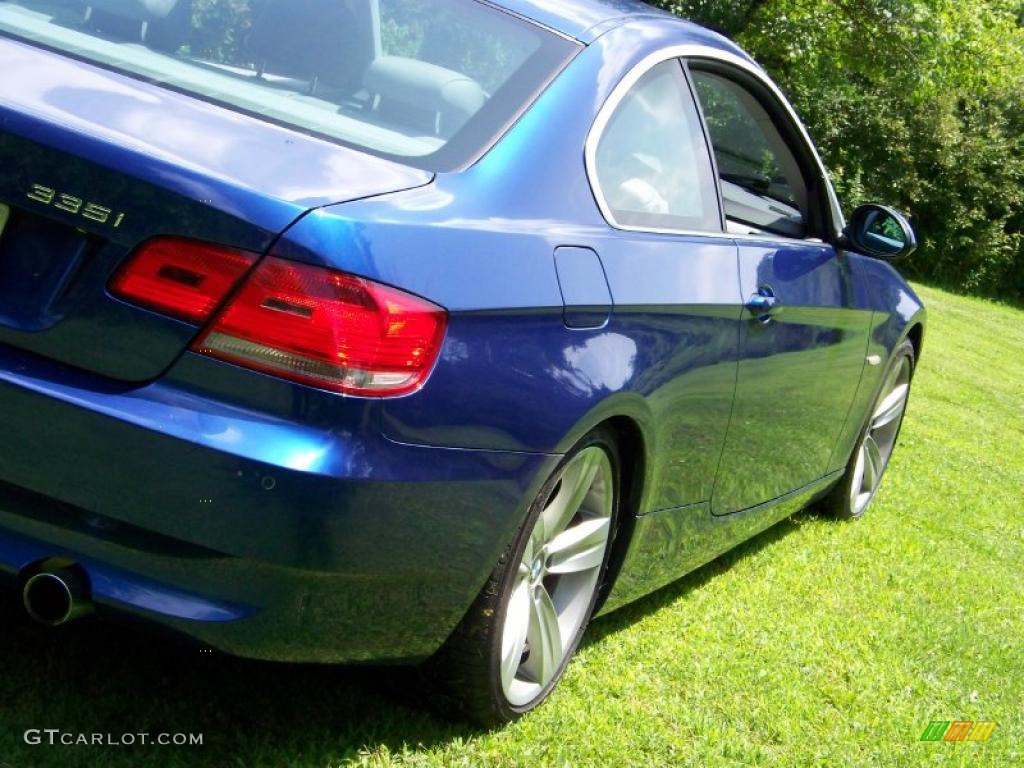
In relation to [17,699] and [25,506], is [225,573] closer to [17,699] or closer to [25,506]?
[25,506]

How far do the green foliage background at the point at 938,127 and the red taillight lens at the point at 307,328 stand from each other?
75.7 ft

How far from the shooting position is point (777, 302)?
4375 mm

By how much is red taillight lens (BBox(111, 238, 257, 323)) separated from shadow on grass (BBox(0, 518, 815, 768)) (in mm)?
775

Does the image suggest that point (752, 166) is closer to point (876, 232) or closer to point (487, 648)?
point (876, 232)

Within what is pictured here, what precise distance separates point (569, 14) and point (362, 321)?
139 cm

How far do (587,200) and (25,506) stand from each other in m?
1.36

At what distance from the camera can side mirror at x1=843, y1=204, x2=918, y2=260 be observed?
5117mm

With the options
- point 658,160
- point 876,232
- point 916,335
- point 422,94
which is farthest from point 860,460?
point 422,94

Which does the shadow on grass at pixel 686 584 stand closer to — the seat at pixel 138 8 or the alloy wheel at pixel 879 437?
the alloy wheel at pixel 879 437

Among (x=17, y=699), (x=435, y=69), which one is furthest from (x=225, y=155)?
(x=17, y=699)

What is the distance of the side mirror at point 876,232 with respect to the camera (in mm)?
5117

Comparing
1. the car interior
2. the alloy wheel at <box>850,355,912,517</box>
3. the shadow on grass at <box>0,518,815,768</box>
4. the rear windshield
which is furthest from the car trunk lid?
the alloy wheel at <box>850,355,912,517</box>

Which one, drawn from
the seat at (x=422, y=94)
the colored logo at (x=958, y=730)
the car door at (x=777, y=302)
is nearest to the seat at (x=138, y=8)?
the seat at (x=422, y=94)

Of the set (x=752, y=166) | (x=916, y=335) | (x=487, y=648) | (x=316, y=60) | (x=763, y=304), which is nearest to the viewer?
(x=487, y=648)
